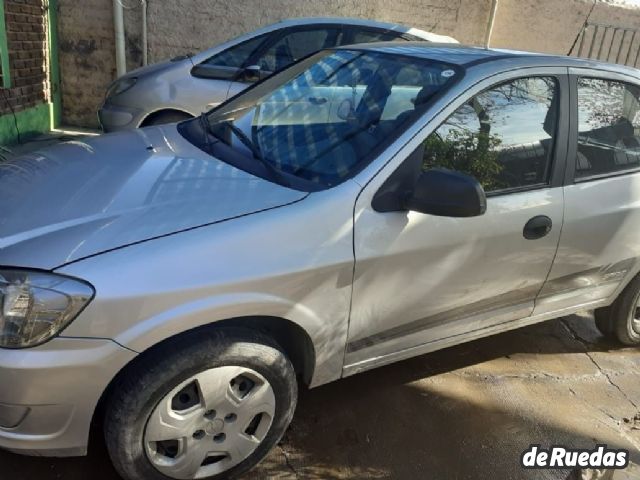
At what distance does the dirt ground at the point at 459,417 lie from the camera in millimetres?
2590

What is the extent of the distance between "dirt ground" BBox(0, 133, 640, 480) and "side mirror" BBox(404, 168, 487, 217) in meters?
1.17

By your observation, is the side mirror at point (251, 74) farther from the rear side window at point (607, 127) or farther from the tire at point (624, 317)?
the tire at point (624, 317)

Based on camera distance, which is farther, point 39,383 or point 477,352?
point 477,352

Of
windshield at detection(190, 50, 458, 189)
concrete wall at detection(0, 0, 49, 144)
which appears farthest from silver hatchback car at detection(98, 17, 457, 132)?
windshield at detection(190, 50, 458, 189)

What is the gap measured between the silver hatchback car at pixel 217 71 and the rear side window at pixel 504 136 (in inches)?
117

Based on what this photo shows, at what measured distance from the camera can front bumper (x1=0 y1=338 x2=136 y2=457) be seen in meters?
1.89

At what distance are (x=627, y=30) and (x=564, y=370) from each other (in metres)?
7.17

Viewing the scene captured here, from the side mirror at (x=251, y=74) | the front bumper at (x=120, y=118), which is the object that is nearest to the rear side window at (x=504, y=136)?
the side mirror at (x=251, y=74)

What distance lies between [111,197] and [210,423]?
3.13 feet

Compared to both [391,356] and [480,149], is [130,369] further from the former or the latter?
[480,149]

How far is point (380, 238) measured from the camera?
7.83 feet

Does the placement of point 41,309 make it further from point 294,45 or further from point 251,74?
point 294,45

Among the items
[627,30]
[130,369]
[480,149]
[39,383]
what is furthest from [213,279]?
[627,30]

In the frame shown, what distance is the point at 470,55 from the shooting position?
2.95m
